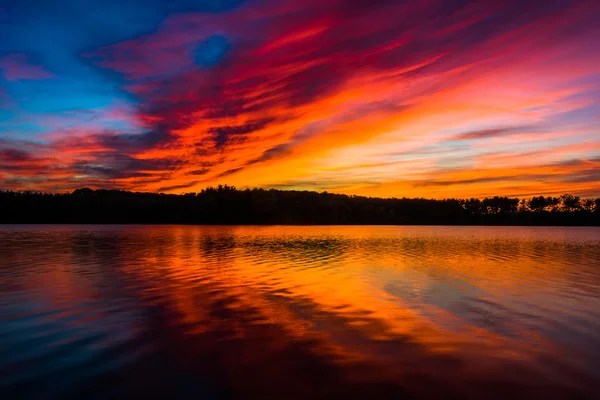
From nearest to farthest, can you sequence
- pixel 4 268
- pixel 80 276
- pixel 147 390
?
pixel 147 390 → pixel 80 276 → pixel 4 268

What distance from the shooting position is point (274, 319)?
588 inches

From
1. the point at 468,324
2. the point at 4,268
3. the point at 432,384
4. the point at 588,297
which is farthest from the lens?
the point at 4,268

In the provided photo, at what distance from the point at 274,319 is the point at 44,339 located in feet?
24.3

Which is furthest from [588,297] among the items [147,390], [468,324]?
[147,390]

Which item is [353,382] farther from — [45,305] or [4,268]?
[4,268]

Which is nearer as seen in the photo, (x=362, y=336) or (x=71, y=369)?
(x=71, y=369)

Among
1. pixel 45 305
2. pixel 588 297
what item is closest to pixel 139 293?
pixel 45 305

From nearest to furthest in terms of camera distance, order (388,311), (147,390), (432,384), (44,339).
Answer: (147,390) < (432,384) < (44,339) < (388,311)

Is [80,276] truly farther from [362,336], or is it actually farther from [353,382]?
[353,382]

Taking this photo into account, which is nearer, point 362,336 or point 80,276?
point 362,336

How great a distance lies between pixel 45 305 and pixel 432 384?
1582 cm

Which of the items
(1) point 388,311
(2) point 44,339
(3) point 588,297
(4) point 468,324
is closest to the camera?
(2) point 44,339

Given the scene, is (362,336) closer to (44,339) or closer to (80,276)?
(44,339)

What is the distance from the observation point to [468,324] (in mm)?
14500
